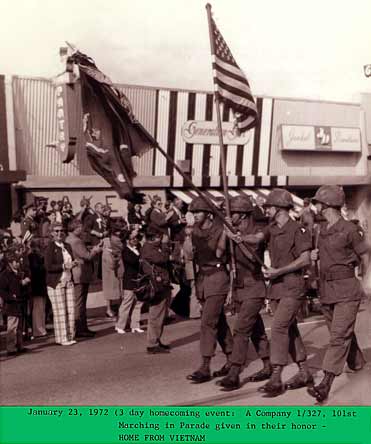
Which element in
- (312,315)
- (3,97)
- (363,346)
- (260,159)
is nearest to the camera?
(363,346)

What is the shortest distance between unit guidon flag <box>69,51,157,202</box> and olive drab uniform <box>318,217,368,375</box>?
6.40ft

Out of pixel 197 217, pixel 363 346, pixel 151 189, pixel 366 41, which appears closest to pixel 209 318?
pixel 197 217

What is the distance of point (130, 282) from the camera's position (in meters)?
10.1

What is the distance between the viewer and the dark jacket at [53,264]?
9602mm

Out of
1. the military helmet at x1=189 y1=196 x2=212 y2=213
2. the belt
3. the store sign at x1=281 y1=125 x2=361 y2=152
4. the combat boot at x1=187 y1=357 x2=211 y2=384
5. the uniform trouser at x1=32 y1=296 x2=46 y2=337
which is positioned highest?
the store sign at x1=281 y1=125 x2=361 y2=152

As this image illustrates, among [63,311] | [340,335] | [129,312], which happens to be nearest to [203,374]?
[340,335]

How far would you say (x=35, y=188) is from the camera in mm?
16578

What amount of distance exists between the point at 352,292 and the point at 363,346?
248 cm

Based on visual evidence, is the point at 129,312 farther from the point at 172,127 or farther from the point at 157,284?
the point at 172,127

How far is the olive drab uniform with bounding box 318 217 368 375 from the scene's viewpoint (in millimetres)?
6445

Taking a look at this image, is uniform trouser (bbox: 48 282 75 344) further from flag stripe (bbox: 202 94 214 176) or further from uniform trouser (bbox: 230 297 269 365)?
flag stripe (bbox: 202 94 214 176)

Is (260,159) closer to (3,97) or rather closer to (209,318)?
(3,97)

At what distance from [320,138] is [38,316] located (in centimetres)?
1398

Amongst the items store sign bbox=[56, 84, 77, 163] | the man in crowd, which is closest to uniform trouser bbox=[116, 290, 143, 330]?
the man in crowd
